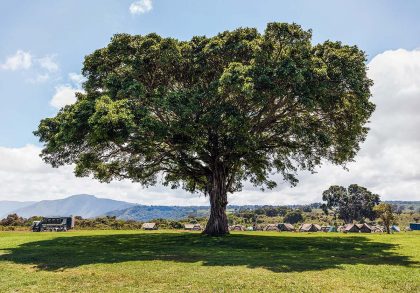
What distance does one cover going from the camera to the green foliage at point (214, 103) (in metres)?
27.0

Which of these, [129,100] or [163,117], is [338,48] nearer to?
[163,117]

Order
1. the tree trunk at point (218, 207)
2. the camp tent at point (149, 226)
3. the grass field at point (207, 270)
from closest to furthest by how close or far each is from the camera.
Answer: the grass field at point (207, 270) < the tree trunk at point (218, 207) < the camp tent at point (149, 226)

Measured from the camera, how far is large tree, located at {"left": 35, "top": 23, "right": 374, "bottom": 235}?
27.0 m

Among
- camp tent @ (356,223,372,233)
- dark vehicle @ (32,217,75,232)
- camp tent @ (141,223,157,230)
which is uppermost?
dark vehicle @ (32,217,75,232)

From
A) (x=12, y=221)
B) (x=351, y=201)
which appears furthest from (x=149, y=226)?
(x=351, y=201)

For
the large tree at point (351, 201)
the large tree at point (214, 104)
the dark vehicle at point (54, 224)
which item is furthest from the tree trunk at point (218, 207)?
the large tree at point (351, 201)

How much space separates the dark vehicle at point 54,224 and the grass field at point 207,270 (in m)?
32.2

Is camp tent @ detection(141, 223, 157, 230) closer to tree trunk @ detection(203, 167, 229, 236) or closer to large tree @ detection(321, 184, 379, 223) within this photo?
tree trunk @ detection(203, 167, 229, 236)

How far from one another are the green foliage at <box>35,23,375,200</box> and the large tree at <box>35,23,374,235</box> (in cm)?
10

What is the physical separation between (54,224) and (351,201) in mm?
122587

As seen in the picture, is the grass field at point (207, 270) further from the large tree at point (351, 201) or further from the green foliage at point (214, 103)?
the large tree at point (351, 201)

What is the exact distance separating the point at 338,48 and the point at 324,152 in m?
11.4

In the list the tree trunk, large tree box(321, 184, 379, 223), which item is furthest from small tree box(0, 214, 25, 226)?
large tree box(321, 184, 379, 223)

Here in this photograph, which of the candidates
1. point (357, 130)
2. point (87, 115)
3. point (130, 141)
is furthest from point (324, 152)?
point (87, 115)
